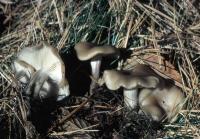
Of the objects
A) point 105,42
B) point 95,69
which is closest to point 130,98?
point 95,69

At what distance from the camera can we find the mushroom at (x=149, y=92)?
262 cm

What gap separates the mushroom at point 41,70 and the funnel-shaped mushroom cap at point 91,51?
0.50ft

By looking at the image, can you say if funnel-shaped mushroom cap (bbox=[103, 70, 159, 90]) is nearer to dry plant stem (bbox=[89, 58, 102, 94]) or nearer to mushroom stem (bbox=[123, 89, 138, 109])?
mushroom stem (bbox=[123, 89, 138, 109])

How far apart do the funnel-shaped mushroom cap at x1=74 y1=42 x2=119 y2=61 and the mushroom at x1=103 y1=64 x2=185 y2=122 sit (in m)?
0.12

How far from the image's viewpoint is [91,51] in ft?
8.86

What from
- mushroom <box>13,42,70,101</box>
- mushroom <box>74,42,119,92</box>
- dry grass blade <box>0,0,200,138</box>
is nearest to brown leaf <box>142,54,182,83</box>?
dry grass blade <box>0,0,200,138</box>

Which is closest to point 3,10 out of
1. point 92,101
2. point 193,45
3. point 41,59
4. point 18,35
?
point 18,35

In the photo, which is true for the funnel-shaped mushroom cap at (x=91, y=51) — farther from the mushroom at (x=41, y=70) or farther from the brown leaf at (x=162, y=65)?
the brown leaf at (x=162, y=65)

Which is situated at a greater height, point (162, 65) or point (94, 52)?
point (94, 52)

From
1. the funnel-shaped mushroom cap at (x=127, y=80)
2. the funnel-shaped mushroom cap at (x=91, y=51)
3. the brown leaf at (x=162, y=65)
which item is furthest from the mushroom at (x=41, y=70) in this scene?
the brown leaf at (x=162, y=65)

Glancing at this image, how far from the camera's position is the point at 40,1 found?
3.41 metres

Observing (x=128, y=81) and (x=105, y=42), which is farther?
(x=105, y=42)

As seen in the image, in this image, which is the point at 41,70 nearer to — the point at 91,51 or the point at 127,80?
the point at 91,51

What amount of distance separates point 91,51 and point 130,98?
1.26ft
